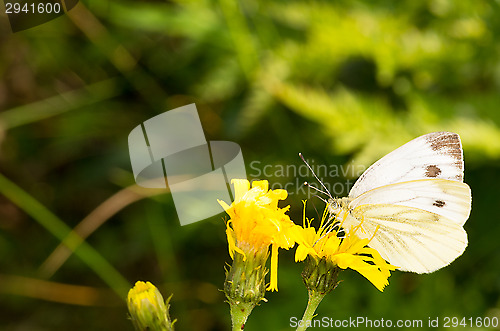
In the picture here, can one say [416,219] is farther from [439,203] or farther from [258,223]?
[258,223]

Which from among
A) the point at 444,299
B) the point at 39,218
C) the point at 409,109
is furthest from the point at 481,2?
the point at 39,218

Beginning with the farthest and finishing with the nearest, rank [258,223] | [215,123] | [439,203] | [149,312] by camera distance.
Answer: [215,123]
[439,203]
[258,223]
[149,312]

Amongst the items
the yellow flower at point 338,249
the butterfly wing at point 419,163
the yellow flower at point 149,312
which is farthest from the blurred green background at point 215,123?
the yellow flower at point 149,312

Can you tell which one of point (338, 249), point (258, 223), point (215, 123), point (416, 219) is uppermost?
point (258, 223)

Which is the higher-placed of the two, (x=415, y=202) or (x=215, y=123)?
(x=415, y=202)

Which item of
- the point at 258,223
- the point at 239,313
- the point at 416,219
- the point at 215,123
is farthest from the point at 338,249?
the point at 215,123

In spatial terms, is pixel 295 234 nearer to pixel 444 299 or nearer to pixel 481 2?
pixel 444 299

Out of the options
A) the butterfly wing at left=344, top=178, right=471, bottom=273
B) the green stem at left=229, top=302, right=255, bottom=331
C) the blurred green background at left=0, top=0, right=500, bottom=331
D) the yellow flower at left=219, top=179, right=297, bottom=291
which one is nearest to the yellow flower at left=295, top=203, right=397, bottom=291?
the yellow flower at left=219, top=179, right=297, bottom=291
